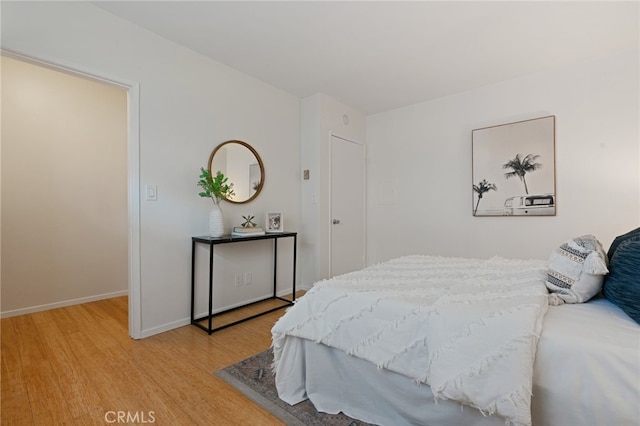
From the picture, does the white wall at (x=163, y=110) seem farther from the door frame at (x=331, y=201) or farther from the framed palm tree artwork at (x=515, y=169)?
the framed palm tree artwork at (x=515, y=169)

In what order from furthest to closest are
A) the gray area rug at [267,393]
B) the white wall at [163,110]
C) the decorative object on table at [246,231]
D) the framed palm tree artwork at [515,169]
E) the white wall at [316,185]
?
the white wall at [316,185], the framed palm tree artwork at [515,169], the decorative object on table at [246,231], the white wall at [163,110], the gray area rug at [267,393]

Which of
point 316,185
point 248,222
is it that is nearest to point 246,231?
point 248,222

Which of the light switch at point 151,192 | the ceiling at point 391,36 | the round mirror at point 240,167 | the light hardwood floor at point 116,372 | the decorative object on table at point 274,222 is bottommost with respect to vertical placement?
the light hardwood floor at point 116,372

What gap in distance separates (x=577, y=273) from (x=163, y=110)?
292 centimetres

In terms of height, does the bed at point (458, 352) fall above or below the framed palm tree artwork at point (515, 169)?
below

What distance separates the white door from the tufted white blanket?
1990mm

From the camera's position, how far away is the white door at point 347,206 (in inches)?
146

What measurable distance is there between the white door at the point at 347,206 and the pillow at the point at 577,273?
249 cm

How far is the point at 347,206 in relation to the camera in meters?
3.90

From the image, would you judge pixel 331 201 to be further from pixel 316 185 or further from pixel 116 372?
pixel 116 372

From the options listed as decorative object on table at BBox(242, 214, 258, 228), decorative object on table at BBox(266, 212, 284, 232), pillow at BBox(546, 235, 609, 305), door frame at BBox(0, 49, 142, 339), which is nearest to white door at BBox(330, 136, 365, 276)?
decorative object on table at BBox(266, 212, 284, 232)

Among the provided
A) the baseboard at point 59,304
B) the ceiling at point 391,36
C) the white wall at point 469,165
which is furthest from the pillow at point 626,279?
the baseboard at point 59,304

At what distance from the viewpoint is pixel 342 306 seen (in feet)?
4.54

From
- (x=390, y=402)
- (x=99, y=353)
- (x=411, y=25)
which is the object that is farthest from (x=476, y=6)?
(x=99, y=353)
